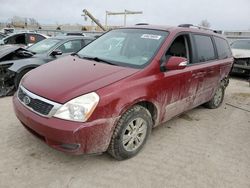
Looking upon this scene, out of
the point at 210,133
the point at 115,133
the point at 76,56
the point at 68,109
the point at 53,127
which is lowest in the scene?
the point at 210,133

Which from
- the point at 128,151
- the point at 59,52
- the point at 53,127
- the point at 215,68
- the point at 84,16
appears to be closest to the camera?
the point at 53,127

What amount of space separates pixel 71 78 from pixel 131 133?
1.03 m

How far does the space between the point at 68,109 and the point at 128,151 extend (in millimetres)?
1039

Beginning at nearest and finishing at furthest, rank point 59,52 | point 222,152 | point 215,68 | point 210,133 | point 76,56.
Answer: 1. point 222,152
2. point 76,56
3. point 210,133
4. point 215,68
5. point 59,52

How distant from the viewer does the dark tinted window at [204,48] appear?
416cm

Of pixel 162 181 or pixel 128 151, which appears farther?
pixel 128 151

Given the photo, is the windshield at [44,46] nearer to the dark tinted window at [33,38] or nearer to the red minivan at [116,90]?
the red minivan at [116,90]

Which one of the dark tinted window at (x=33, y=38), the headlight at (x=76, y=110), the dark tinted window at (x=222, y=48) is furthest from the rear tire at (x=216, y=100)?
the dark tinted window at (x=33, y=38)

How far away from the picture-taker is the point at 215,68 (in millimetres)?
4625

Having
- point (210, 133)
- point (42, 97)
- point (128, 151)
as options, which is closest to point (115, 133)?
point (128, 151)

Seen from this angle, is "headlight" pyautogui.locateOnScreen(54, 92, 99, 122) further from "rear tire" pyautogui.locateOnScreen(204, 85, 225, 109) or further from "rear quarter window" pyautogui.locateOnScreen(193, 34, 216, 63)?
"rear tire" pyautogui.locateOnScreen(204, 85, 225, 109)

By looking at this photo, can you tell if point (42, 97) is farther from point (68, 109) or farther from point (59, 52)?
point (59, 52)

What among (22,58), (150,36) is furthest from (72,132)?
(22,58)

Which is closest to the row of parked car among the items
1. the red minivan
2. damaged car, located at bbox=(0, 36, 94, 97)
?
the red minivan
